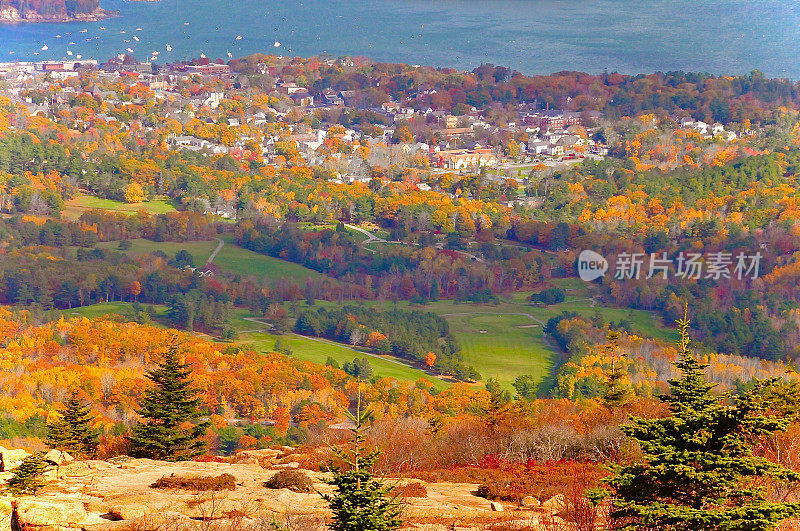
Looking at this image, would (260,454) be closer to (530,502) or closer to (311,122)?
(530,502)

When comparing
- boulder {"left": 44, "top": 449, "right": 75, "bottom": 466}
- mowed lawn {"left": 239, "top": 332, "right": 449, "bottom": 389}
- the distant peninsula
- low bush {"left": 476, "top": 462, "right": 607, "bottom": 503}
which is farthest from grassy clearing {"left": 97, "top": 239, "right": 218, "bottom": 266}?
the distant peninsula

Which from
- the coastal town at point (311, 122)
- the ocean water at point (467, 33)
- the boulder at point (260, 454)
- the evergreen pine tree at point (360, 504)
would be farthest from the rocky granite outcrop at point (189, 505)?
the ocean water at point (467, 33)

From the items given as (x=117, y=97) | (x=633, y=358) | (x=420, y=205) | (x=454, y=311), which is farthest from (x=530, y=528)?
(x=117, y=97)

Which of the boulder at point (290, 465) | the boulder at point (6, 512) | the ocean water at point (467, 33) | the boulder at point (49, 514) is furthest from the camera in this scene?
the ocean water at point (467, 33)

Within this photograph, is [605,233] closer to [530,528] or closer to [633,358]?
[633,358]

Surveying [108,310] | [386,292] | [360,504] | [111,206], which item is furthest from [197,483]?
[111,206]

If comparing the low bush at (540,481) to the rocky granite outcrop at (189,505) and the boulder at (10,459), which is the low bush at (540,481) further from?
the boulder at (10,459)

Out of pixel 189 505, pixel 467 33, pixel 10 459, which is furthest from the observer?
pixel 467 33
